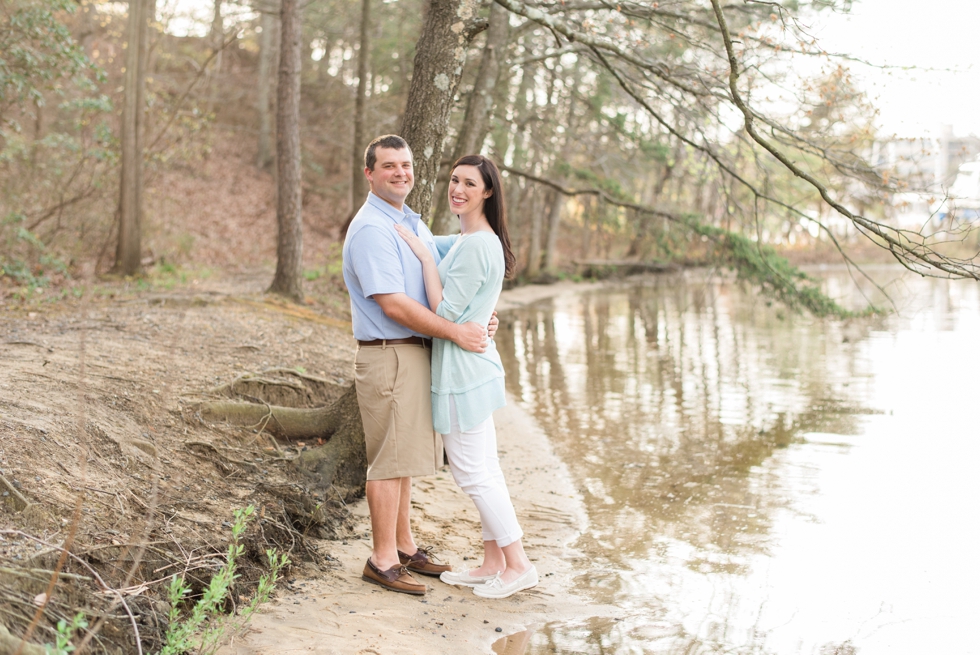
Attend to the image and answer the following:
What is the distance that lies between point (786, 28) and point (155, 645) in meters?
5.49

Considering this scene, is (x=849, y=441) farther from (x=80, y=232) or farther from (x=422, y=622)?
(x=80, y=232)

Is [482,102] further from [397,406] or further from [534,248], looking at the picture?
[534,248]

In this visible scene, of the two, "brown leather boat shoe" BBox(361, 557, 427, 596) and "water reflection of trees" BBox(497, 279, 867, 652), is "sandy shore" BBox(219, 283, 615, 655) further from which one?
"water reflection of trees" BBox(497, 279, 867, 652)

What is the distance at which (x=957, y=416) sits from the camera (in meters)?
9.32

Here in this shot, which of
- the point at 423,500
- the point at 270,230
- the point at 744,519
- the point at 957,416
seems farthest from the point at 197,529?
the point at 270,230

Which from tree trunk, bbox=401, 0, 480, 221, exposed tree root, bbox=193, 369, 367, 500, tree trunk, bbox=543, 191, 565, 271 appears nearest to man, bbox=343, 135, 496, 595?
exposed tree root, bbox=193, 369, 367, 500

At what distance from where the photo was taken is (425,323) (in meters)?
3.76

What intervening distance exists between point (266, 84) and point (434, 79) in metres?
21.7

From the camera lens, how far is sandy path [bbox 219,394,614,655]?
136 inches

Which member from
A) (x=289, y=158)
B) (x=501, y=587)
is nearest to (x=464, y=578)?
(x=501, y=587)

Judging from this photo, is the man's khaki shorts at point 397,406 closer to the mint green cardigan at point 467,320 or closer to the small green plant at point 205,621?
the mint green cardigan at point 467,320

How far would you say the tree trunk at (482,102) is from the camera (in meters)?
12.5

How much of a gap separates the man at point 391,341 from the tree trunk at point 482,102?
8.47m

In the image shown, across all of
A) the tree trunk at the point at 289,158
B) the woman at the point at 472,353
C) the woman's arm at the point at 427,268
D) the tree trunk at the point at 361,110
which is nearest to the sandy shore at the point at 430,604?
the woman at the point at 472,353
